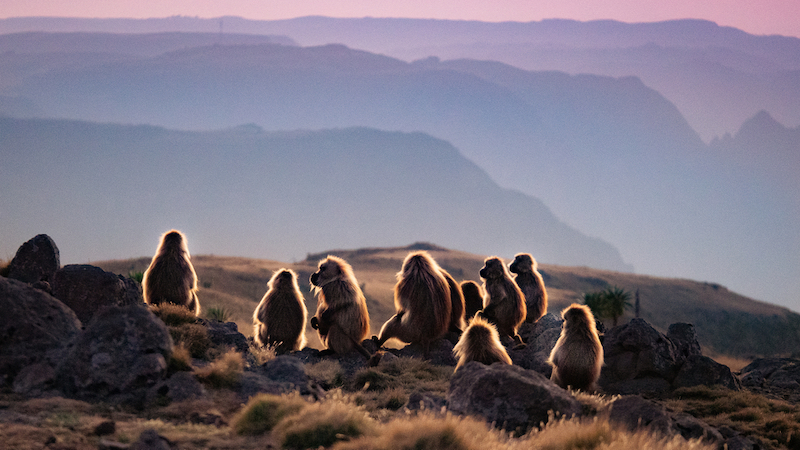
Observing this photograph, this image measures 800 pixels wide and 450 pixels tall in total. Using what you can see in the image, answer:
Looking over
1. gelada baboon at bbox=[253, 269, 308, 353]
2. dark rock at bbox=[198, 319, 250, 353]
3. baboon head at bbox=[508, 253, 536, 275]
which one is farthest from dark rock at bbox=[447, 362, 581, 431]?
baboon head at bbox=[508, 253, 536, 275]

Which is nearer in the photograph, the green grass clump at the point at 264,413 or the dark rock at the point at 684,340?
the green grass clump at the point at 264,413

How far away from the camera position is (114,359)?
7.71m

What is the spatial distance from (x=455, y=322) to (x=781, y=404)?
6.30m

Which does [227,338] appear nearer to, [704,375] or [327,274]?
[327,274]

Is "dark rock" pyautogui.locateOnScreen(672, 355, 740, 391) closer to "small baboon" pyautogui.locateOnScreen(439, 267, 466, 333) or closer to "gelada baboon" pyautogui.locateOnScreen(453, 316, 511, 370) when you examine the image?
"small baboon" pyautogui.locateOnScreen(439, 267, 466, 333)

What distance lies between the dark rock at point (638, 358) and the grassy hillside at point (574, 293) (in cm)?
2345

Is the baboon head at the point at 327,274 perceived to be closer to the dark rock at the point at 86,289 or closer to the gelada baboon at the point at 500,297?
the gelada baboon at the point at 500,297

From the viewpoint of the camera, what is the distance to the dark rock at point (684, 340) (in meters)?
13.9

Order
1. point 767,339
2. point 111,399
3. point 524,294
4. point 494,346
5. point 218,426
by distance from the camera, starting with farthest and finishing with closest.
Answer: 1. point 767,339
2. point 524,294
3. point 494,346
4. point 111,399
5. point 218,426

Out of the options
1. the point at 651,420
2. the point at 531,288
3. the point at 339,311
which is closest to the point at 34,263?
the point at 339,311

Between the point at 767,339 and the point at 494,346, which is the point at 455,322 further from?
the point at 767,339

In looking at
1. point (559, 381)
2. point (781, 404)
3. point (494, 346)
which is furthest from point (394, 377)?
point (781, 404)

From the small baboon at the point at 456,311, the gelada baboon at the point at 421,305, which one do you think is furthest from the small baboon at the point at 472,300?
the gelada baboon at the point at 421,305

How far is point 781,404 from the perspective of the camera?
11.8 m
